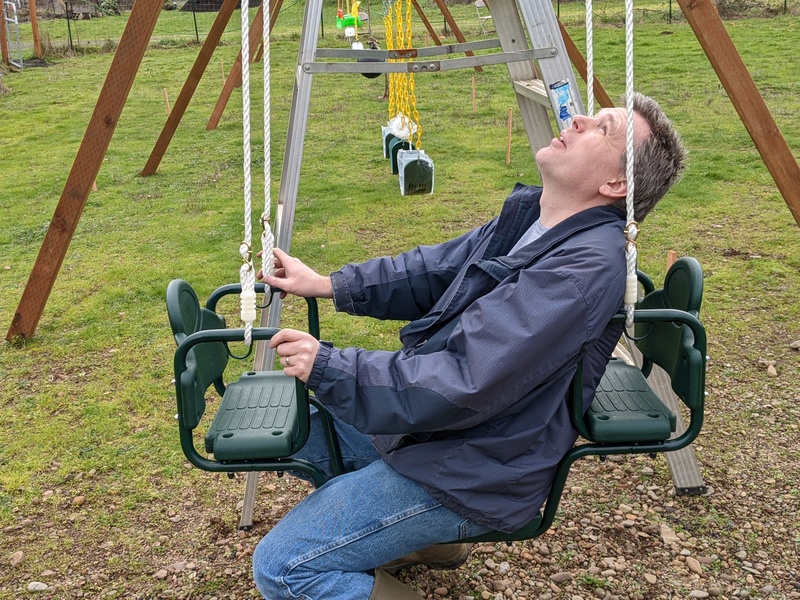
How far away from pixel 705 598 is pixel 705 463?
892 millimetres

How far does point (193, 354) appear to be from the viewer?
6.49ft

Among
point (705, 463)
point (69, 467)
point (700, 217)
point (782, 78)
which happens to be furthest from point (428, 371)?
A: point (782, 78)

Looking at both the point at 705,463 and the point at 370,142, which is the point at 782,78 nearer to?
the point at 370,142

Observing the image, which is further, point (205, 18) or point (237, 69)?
point (205, 18)

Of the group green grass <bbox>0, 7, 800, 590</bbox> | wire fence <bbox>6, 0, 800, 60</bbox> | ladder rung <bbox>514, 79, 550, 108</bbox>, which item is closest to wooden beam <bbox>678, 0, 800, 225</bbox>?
ladder rung <bbox>514, 79, 550, 108</bbox>

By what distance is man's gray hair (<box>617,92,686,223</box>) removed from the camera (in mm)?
1982

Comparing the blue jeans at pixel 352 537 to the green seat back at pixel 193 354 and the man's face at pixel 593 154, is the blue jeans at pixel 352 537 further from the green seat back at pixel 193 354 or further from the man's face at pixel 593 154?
the man's face at pixel 593 154

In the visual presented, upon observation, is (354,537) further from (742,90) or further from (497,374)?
(742,90)

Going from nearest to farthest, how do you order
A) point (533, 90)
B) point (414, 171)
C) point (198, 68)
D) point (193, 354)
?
point (193, 354), point (533, 90), point (414, 171), point (198, 68)

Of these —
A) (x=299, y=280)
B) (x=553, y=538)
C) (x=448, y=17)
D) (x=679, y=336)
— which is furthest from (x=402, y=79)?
(x=679, y=336)

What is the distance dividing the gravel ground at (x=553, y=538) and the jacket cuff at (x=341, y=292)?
109 cm

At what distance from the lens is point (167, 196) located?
804cm

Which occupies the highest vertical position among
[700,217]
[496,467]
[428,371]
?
[428,371]

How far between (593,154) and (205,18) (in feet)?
92.1
